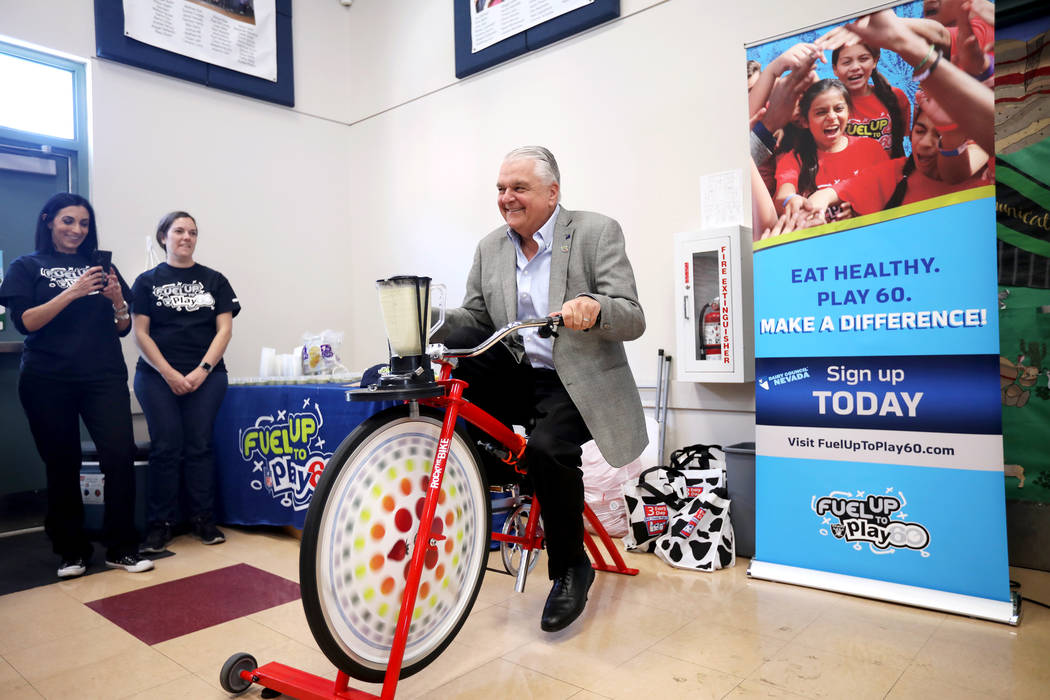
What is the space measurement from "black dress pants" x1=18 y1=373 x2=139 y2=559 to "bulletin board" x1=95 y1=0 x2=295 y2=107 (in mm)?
2409

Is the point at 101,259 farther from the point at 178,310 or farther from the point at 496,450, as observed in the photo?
the point at 496,450

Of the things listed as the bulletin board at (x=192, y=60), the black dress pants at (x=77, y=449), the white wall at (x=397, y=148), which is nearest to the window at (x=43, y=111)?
the white wall at (x=397, y=148)

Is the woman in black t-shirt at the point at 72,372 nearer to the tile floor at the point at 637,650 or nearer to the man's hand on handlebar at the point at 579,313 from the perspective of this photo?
the tile floor at the point at 637,650

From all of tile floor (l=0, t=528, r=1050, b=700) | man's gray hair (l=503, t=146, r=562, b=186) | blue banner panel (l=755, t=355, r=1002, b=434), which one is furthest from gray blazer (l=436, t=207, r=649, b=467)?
blue banner panel (l=755, t=355, r=1002, b=434)

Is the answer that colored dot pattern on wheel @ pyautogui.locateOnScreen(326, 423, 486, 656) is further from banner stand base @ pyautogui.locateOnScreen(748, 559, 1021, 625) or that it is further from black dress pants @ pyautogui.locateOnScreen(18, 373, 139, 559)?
black dress pants @ pyautogui.locateOnScreen(18, 373, 139, 559)

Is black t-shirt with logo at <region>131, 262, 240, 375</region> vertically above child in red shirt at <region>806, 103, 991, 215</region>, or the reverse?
child in red shirt at <region>806, 103, 991, 215</region>

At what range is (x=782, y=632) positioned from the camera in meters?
2.04

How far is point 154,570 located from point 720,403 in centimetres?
273

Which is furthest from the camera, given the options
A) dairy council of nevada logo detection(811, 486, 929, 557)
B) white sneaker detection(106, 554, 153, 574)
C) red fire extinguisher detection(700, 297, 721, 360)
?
red fire extinguisher detection(700, 297, 721, 360)

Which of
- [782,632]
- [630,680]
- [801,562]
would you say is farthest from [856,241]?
[630,680]

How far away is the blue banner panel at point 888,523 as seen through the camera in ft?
7.05

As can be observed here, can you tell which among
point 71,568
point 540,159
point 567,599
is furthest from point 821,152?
point 71,568

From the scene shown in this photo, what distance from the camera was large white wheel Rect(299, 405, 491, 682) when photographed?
1.41 metres

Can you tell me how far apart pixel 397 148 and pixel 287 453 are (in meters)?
2.76
